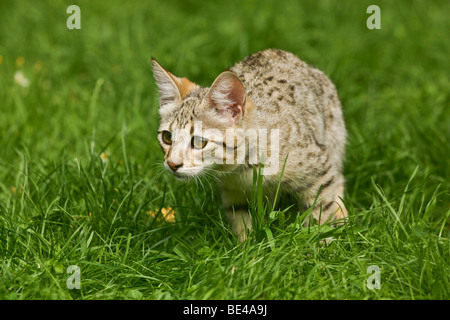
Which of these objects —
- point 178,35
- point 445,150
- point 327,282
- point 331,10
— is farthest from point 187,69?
point 327,282

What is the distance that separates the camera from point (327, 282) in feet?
10.3

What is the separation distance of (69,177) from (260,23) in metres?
3.23

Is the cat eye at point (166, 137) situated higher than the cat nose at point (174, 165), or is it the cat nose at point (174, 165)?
the cat eye at point (166, 137)

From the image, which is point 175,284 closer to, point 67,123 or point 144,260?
point 144,260

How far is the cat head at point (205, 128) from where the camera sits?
332 cm

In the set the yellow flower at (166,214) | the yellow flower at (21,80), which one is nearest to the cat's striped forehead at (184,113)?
the yellow flower at (166,214)

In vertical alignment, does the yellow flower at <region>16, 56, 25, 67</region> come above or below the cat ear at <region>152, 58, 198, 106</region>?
above

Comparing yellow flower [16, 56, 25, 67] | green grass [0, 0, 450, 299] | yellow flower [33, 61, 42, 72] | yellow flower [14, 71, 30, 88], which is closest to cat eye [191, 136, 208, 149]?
green grass [0, 0, 450, 299]

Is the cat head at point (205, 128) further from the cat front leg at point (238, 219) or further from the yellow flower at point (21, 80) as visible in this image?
the yellow flower at point (21, 80)

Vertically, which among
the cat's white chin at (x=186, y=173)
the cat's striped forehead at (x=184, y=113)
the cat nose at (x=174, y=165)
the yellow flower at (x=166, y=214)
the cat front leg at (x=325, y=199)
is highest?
the cat's striped forehead at (x=184, y=113)

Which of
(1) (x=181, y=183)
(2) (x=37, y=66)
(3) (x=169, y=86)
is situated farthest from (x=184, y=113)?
(2) (x=37, y=66)

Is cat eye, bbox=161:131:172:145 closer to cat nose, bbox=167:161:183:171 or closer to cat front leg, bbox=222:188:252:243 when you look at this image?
cat nose, bbox=167:161:183:171

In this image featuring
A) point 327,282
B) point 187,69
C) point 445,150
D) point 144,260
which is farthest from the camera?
point 187,69

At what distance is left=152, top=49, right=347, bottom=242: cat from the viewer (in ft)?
11.1
